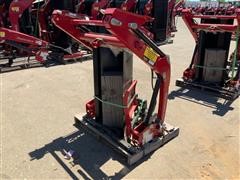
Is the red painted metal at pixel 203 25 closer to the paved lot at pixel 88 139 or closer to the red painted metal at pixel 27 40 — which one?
the paved lot at pixel 88 139

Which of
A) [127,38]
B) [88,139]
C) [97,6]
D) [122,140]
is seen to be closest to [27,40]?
[97,6]

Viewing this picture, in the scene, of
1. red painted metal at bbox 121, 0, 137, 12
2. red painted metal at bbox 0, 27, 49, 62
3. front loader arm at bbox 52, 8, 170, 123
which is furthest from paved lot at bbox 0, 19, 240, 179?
red painted metal at bbox 121, 0, 137, 12

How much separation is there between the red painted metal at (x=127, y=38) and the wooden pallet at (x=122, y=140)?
12 cm

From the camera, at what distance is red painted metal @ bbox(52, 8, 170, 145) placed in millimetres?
2672

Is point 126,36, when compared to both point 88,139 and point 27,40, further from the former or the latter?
point 27,40

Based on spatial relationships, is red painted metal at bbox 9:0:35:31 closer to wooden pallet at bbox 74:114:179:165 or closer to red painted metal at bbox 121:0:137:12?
red painted metal at bbox 121:0:137:12

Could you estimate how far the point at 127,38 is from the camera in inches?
109

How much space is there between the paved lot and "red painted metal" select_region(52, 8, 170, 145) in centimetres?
43

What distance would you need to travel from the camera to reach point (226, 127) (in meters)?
4.29

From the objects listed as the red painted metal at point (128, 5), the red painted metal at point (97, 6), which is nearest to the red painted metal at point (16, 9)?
the red painted metal at point (97, 6)

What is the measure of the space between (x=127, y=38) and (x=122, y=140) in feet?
4.84

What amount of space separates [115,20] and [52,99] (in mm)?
3238

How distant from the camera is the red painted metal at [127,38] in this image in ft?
8.77

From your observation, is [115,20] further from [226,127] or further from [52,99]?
[52,99]
